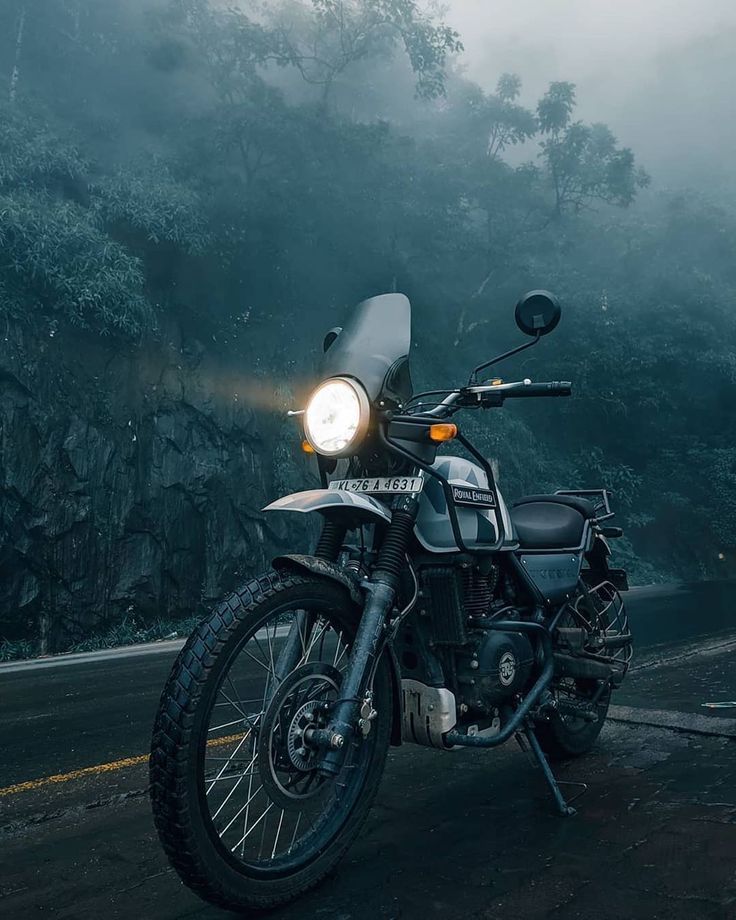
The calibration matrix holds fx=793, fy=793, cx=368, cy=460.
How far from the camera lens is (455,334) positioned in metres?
22.1

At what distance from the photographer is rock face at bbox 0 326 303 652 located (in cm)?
1169

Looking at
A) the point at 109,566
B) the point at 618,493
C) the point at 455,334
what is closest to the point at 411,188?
the point at 455,334

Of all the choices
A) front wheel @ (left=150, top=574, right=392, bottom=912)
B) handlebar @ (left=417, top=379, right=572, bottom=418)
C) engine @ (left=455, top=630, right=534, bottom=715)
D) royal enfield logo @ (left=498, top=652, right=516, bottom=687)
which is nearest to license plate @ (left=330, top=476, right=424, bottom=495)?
handlebar @ (left=417, top=379, right=572, bottom=418)

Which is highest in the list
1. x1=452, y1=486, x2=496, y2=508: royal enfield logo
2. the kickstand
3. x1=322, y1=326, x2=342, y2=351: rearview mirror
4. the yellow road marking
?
x1=322, y1=326, x2=342, y2=351: rearview mirror

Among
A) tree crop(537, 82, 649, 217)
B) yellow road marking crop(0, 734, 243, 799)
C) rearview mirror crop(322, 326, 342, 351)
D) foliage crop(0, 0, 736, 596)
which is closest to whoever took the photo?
rearview mirror crop(322, 326, 342, 351)

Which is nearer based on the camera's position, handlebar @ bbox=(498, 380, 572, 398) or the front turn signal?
the front turn signal

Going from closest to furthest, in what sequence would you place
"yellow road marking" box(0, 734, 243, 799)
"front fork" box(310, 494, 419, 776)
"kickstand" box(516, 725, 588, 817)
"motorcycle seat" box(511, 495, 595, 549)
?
"front fork" box(310, 494, 419, 776)
"kickstand" box(516, 725, 588, 817)
"motorcycle seat" box(511, 495, 595, 549)
"yellow road marking" box(0, 734, 243, 799)

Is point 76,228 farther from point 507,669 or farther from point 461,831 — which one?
point 461,831

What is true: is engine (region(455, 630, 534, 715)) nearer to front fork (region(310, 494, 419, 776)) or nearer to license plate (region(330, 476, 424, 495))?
front fork (region(310, 494, 419, 776))

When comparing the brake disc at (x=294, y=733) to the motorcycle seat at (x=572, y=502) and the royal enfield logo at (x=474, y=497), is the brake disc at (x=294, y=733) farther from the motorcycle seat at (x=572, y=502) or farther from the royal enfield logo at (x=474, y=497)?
the motorcycle seat at (x=572, y=502)

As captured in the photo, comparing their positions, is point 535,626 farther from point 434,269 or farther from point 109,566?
point 434,269

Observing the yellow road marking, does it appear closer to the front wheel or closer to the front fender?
the front wheel

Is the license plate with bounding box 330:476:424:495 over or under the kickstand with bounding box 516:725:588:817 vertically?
over

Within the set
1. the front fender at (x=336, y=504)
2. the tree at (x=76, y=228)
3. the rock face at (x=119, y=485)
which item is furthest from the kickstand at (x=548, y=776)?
the tree at (x=76, y=228)
